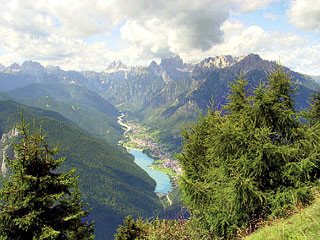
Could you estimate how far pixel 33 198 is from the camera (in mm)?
12219

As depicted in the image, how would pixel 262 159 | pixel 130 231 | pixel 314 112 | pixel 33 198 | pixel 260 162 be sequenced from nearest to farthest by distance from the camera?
pixel 33 198 < pixel 260 162 < pixel 262 159 < pixel 314 112 < pixel 130 231

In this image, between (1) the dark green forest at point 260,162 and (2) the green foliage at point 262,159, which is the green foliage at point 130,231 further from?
(2) the green foliage at point 262,159

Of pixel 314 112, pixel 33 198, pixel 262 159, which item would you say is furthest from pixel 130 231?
pixel 314 112

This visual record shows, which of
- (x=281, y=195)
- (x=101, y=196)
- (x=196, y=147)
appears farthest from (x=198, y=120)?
(x=101, y=196)

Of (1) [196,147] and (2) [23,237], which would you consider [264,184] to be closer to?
(1) [196,147]

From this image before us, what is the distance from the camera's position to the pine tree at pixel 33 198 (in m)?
11.9

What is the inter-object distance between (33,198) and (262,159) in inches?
539

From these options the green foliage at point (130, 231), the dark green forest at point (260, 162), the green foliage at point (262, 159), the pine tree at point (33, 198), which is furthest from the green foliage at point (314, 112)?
the pine tree at point (33, 198)

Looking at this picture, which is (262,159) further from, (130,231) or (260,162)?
(130,231)

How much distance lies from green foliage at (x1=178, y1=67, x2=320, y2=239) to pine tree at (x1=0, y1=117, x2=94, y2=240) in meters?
9.95

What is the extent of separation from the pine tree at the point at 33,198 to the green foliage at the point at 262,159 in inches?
392

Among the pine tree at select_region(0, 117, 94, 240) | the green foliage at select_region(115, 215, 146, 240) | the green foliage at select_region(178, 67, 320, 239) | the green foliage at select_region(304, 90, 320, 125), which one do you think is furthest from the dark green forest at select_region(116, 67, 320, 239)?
the green foliage at select_region(115, 215, 146, 240)

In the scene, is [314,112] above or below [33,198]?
above

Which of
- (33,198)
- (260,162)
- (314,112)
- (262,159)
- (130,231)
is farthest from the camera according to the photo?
(130,231)
